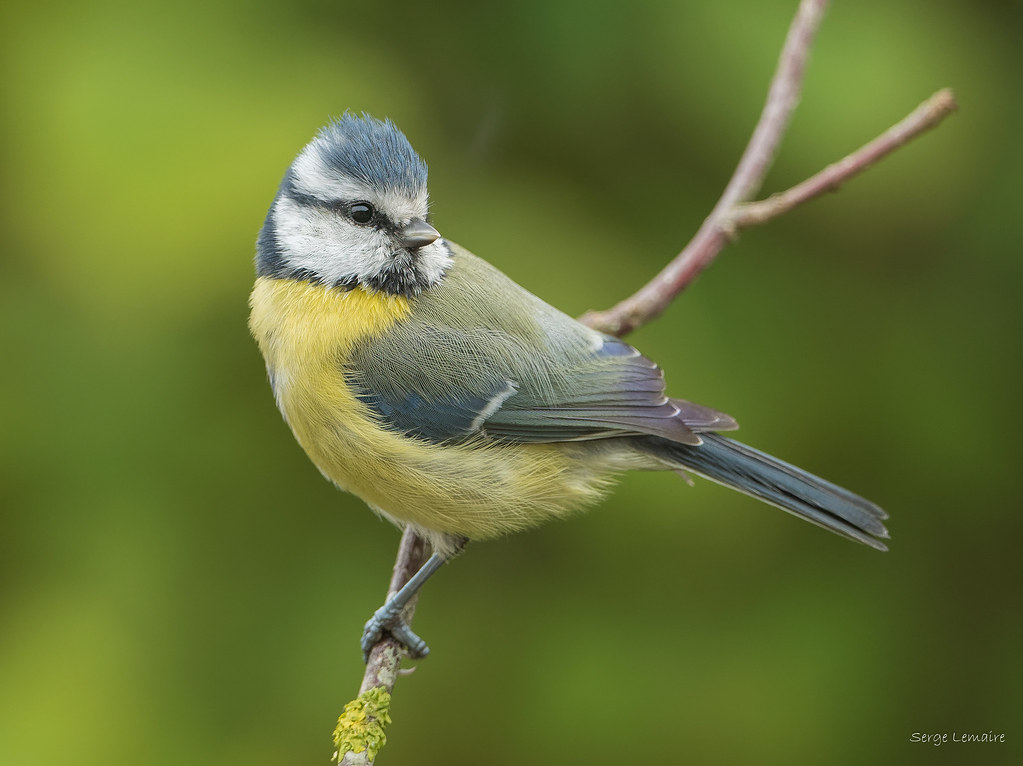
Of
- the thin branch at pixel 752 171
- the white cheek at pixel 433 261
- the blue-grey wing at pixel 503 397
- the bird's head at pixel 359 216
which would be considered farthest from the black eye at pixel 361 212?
the thin branch at pixel 752 171

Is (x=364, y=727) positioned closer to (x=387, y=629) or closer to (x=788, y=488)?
(x=387, y=629)

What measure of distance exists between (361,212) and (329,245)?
0.10m

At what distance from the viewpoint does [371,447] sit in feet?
6.99

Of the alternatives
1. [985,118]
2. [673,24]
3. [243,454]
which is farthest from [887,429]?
[243,454]

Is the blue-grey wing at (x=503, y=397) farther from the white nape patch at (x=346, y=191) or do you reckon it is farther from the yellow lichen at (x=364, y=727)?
the yellow lichen at (x=364, y=727)

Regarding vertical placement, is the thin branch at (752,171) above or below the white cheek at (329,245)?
above

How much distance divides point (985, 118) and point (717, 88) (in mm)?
664

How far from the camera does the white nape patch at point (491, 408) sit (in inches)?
86.9

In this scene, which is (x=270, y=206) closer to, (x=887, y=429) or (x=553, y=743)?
(x=553, y=743)

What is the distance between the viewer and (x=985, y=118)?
2555 mm

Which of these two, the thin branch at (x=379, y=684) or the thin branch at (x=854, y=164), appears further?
the thin branch at (x=854, y=164)
